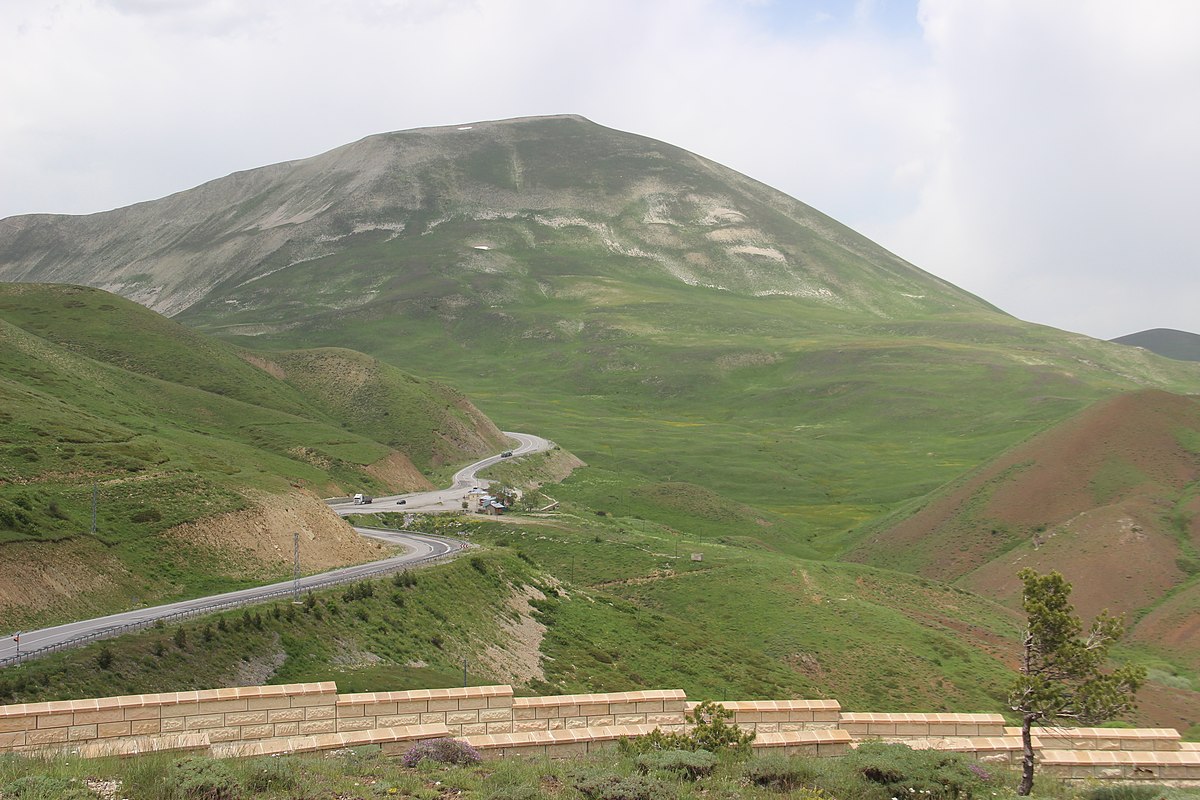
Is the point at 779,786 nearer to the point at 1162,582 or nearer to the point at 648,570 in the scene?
the point at 648,570

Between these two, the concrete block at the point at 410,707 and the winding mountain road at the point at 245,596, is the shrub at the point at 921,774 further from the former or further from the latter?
the winding mountain road at the point at 245,596

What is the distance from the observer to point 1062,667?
28766 mm

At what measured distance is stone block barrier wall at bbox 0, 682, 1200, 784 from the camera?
71.3ft

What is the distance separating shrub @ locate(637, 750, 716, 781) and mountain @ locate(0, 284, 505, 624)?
3889 centimetres

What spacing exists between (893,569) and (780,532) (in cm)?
2379

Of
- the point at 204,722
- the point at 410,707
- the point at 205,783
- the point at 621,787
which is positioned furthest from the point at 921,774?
the point at 204,722

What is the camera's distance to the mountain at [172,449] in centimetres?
5659

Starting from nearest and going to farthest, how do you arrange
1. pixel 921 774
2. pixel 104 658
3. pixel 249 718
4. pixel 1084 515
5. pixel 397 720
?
1. pixel 921 774
2. pixel 249 718
3. pixel 397 720
4. pixel 104 658
5. pixel 1084 515

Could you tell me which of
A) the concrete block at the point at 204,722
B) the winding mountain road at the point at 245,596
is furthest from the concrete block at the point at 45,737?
the winding mountain road at the point at 245,596

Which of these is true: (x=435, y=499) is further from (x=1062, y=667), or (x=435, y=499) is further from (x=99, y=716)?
(x=99, y=716)

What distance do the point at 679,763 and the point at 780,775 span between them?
7.02 feet

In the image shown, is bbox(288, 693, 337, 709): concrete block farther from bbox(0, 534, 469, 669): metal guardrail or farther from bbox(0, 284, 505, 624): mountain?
bbox(0, 284, 505, 624): mountain

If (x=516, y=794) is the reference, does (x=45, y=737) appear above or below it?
below

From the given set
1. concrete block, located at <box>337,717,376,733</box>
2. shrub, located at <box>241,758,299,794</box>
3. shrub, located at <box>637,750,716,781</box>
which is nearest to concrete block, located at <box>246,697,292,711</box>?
concrete block, located at <box>337,717,376,733</box>
